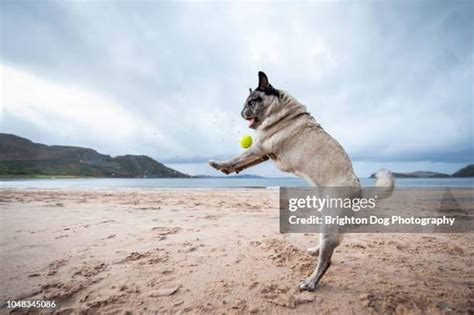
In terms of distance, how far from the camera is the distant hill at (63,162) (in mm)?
97375

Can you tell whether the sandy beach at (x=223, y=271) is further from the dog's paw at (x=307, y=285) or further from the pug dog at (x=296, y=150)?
the pug dog at (x=296, y=150)

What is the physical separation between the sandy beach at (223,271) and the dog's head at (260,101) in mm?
2273

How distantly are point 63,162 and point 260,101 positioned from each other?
138 metres

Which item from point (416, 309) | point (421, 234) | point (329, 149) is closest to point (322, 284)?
point (416, 309)

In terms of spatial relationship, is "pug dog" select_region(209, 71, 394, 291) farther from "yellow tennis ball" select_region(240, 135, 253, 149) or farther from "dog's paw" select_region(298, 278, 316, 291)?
"yellow tennis ball" select_region(240, 135, 253, 149)

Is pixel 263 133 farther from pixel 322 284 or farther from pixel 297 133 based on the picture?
pixel 322 284

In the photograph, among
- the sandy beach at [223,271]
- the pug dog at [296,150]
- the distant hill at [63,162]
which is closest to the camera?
the sandy beach at [223,271]

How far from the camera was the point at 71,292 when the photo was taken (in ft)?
9.24

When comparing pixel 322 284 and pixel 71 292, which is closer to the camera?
pixel 71 292

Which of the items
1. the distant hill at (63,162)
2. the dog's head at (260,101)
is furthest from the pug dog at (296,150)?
the distant hill at (63,162)

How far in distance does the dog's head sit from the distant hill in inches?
4053

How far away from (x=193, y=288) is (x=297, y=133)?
2425 millimetres

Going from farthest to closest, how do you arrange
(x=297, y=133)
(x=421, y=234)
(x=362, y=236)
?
(x=421, y=234) < (x=362, y=236) < (x=297, y=133)

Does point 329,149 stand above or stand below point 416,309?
above
